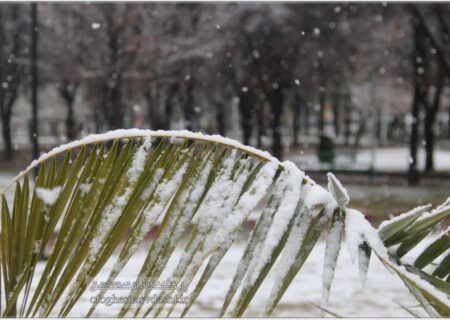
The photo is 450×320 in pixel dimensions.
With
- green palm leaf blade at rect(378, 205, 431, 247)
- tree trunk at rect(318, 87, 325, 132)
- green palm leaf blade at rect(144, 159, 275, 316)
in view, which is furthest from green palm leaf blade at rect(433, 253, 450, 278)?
tree trunk at rect(318, 87, 325, 132)

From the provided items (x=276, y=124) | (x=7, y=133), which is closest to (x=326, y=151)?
(x=276, y=124)

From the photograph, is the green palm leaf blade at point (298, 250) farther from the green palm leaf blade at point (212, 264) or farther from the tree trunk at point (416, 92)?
the tree trunk at point (416, 92)

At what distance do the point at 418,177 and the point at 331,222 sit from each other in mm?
25175

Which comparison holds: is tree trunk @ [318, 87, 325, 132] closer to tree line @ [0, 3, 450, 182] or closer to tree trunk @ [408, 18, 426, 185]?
tree line @ [0, 3, 450, 182]

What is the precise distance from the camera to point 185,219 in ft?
4.39

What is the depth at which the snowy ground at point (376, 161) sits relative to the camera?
86.1ft

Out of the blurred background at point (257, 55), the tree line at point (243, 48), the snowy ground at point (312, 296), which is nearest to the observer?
the snowy ground at point (312, 296)

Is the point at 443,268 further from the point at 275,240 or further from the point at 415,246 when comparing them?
the point at 275,240

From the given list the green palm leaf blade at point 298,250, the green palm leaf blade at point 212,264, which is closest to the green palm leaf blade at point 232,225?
the green palm leaf blade at point 212,264

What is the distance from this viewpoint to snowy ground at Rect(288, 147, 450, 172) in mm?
26234

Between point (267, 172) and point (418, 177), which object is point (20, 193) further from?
point (418, 177)

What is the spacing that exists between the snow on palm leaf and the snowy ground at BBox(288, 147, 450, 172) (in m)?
23.4

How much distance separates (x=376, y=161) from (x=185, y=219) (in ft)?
125

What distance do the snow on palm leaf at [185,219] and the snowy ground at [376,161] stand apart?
923 inches
